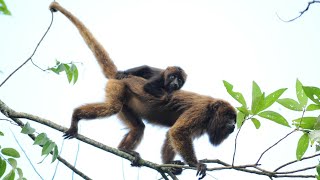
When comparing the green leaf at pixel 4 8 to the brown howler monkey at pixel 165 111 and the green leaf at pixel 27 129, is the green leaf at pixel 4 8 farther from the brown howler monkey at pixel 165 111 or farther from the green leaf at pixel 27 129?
the brown howler monkey at pixel 165 111

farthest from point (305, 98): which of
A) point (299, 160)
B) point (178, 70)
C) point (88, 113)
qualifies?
point (178, 70)

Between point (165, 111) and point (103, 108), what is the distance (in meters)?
1.45

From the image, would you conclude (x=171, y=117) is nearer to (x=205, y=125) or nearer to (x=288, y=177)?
(x=205, y=125)

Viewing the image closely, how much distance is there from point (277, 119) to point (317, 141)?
15.0 inches

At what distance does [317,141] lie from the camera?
11.5 ft

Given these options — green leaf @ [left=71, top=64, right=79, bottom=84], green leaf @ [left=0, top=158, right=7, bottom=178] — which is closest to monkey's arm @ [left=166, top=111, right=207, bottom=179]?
green leaf @ [left=71, top=64, right=79, bottom=84]

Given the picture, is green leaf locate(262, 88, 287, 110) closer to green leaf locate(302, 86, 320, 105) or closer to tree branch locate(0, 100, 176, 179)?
green leaf locate(302, 86, 320, 105)

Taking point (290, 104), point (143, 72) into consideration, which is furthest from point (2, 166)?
point (143, 72)

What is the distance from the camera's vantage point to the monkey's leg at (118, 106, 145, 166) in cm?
810

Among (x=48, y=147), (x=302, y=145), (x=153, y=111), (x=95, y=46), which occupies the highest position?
(x=95, y=46)

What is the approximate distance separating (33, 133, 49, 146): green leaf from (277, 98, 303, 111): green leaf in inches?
82.3

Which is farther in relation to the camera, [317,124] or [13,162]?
[13,162]

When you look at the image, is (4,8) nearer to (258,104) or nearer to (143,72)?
(258,104)

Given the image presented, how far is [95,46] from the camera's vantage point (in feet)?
27.8
